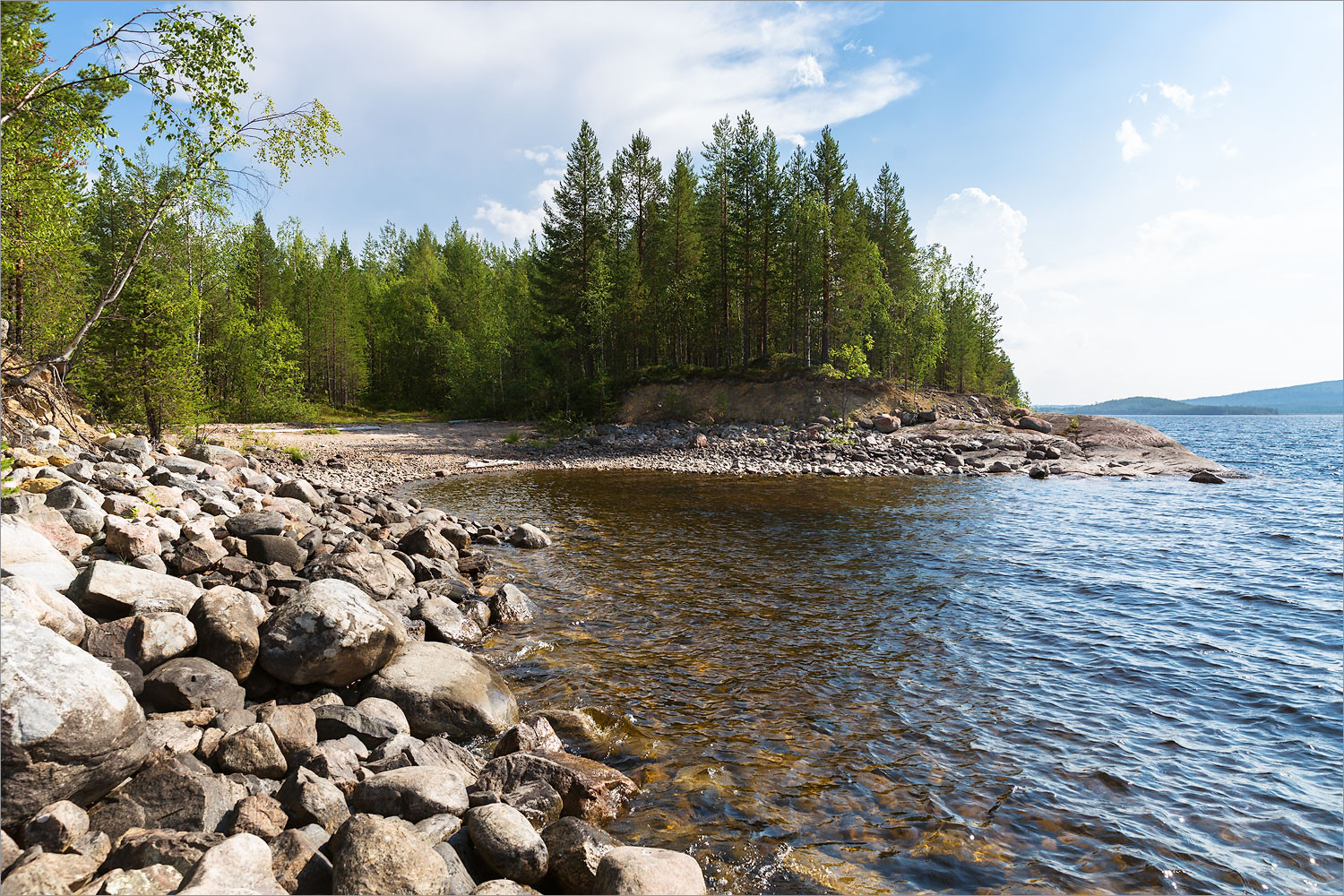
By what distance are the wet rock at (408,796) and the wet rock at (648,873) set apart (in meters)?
1.46

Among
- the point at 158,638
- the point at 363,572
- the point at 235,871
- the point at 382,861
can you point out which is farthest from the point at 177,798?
the point at 363,572

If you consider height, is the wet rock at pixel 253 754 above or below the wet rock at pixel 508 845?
above

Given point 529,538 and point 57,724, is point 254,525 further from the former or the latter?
point 57,724

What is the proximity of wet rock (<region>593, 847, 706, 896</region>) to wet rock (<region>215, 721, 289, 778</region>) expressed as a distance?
3.06m

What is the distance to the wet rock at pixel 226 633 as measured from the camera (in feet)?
21.8

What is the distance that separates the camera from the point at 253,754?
5320 millimetres

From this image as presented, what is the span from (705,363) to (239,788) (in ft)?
176

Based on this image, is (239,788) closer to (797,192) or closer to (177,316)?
(177,316)

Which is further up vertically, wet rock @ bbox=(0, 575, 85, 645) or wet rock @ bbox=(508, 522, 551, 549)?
wet rock @ bbox=(0, 575, 85, 645)

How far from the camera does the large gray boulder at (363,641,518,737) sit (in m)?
7.11

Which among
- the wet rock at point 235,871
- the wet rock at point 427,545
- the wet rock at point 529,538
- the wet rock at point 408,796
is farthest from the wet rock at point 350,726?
the wet rock at point 529,538

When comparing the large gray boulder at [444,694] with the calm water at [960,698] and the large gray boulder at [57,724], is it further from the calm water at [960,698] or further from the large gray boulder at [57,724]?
the large gray boulder at [57,724]

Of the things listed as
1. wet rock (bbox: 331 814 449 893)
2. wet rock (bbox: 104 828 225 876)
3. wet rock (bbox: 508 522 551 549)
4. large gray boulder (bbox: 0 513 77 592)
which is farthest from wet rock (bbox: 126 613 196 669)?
wet rock (bbox: 508 522 551 549)

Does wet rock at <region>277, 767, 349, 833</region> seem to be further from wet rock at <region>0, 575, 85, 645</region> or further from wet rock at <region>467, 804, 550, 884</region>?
wet rock at <region>0, 575, 85, 645</region>
